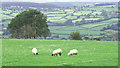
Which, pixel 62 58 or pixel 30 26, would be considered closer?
pixel 62 58

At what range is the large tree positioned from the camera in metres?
63.9

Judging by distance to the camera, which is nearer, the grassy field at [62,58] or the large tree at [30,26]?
the grassy field at [62,58]

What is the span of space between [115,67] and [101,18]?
4105 inches

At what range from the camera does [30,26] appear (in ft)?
216

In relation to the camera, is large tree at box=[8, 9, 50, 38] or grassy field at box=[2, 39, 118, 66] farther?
large tree at box=[8, 9, 50, 38]

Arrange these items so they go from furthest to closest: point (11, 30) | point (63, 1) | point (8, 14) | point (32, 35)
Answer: point (63, 1) < point (8, 14) < point (11, 30) < point (32, 35)

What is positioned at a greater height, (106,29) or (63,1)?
(63,1)

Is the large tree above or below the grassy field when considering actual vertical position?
below

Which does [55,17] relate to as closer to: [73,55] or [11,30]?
[11,30]

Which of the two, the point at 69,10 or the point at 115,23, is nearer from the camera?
the point at 115,23

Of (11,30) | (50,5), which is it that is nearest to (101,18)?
(50,5)

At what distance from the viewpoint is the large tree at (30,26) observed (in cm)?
6391

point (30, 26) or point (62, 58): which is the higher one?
point (62, 58)

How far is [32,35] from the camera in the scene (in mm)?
63156
